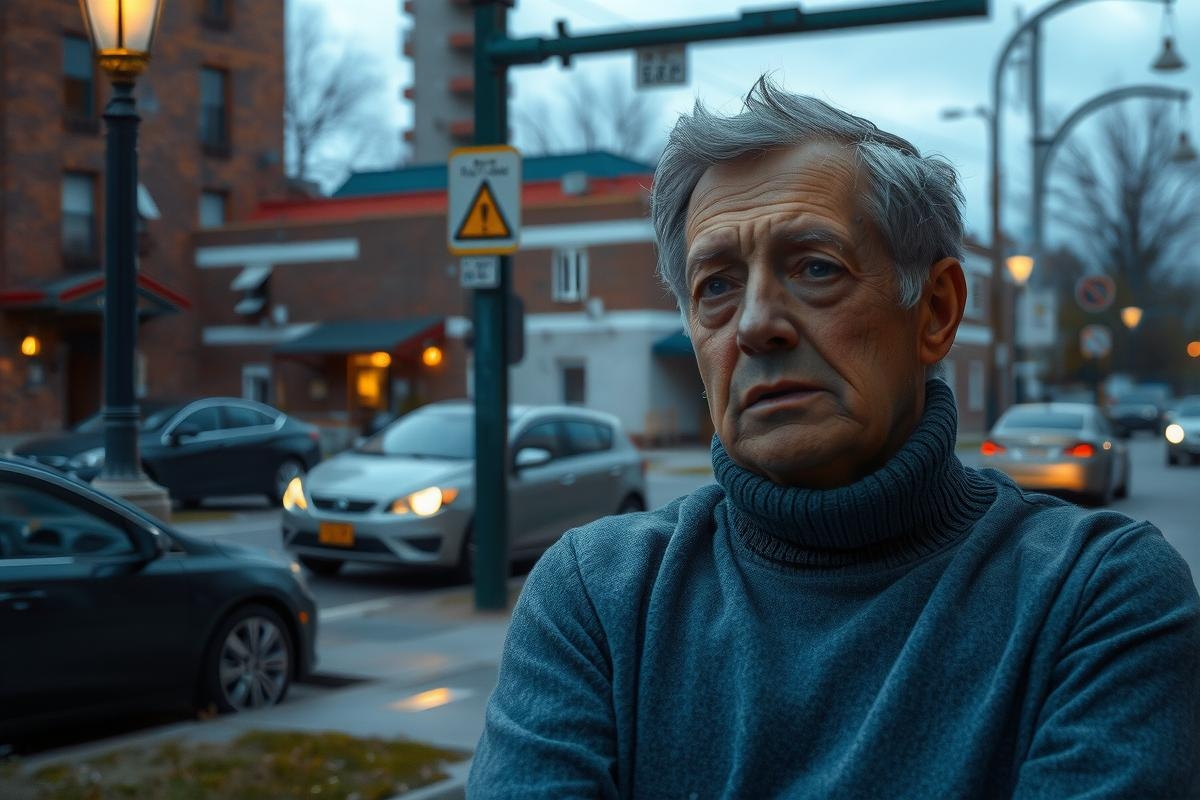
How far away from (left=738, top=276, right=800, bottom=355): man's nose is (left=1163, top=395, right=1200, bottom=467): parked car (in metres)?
31.1

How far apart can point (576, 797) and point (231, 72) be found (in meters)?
41.0

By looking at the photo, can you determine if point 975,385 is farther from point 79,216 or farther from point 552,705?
point 552,705

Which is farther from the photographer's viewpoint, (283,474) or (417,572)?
(283,474)

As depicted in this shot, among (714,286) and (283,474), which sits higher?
(714,286)

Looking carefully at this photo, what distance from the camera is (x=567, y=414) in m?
14.4

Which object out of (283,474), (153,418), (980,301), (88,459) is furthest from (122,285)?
(980,301)

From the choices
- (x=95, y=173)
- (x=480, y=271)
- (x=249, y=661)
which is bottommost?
(x=249, y=661)

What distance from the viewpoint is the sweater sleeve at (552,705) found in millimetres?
1682

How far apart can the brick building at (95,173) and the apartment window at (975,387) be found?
2535 centimetres

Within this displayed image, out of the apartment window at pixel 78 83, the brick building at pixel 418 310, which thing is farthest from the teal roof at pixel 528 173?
the apartment window at pixel 78 83

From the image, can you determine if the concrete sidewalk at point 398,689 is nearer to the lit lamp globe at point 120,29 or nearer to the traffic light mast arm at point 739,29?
the lit lamp globe at point 120,29

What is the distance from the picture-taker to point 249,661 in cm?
771

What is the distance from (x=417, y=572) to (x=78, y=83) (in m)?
25.1

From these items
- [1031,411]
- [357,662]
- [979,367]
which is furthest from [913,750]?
[979,367]
